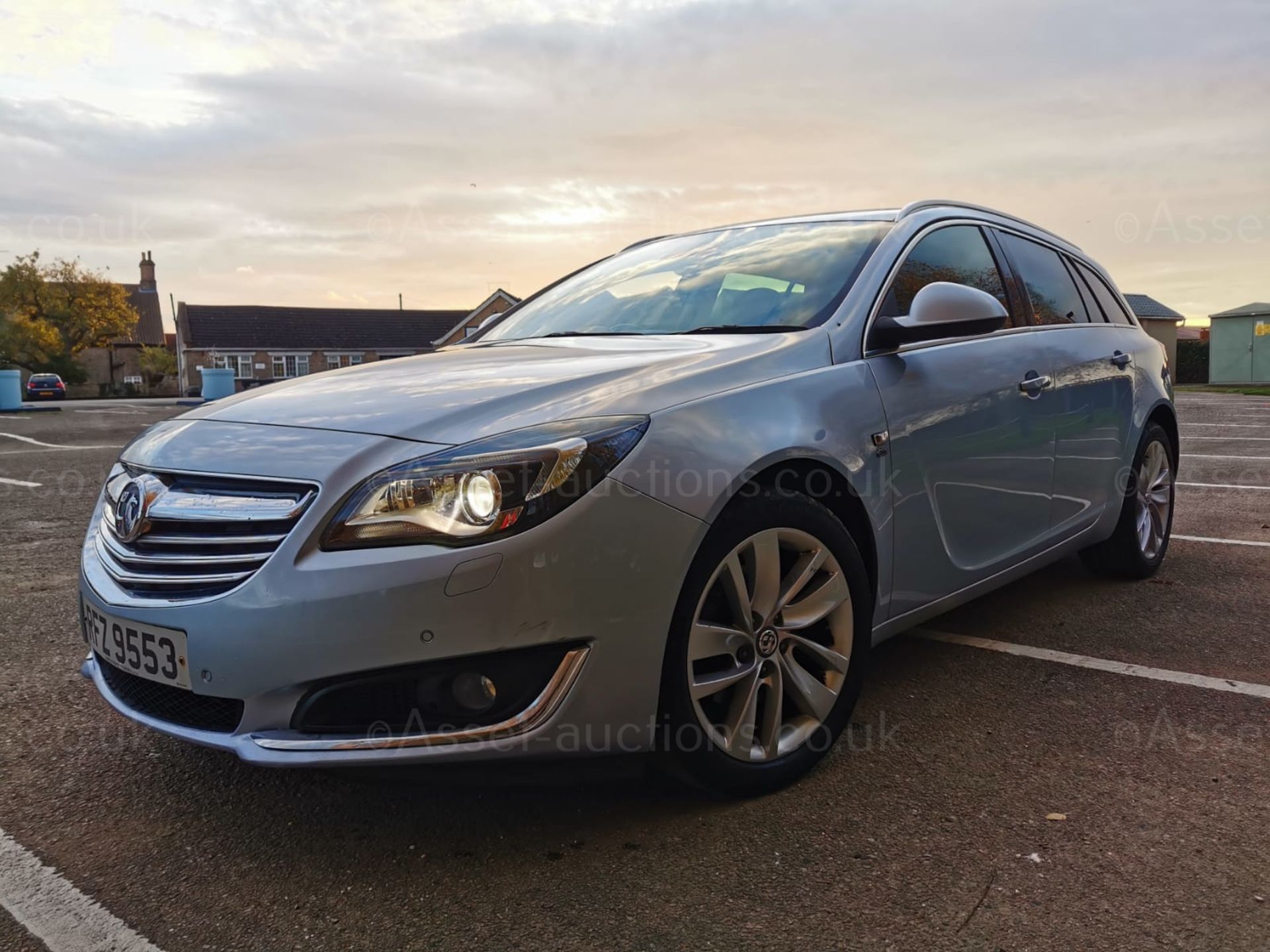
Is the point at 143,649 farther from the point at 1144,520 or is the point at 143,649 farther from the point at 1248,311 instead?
the point at 1248,311

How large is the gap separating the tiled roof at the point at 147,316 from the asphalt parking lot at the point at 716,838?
82.2 meters

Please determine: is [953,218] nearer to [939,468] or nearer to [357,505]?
[939,468]

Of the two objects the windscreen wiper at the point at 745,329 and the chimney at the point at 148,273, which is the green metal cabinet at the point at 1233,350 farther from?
the chimney at the point at 148,273

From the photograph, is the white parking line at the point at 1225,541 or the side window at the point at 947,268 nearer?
the side window at the point at 947,268

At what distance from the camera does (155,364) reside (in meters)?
65.9

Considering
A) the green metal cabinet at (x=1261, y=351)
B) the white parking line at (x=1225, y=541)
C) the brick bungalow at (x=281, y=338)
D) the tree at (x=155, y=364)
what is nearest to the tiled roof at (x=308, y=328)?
the brick bungalow at (x=281, y=338)

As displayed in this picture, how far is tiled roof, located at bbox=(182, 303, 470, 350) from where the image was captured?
6600cm

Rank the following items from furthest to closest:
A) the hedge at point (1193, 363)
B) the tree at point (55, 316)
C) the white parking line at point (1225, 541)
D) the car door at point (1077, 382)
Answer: the tree at point (55, 316) < the hedge at point (1193, 363) < the white parking line at point (1225, 541) < the car door at point (1077, 382)

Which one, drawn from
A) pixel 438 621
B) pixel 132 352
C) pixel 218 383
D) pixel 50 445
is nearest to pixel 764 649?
pixel 438 621

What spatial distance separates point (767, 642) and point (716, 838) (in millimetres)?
471

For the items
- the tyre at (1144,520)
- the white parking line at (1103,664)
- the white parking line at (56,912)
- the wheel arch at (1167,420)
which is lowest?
the white parking line at (1103,664)

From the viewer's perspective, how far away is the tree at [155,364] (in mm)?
64375

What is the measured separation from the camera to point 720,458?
2330 millimetres

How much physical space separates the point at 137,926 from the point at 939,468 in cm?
236
